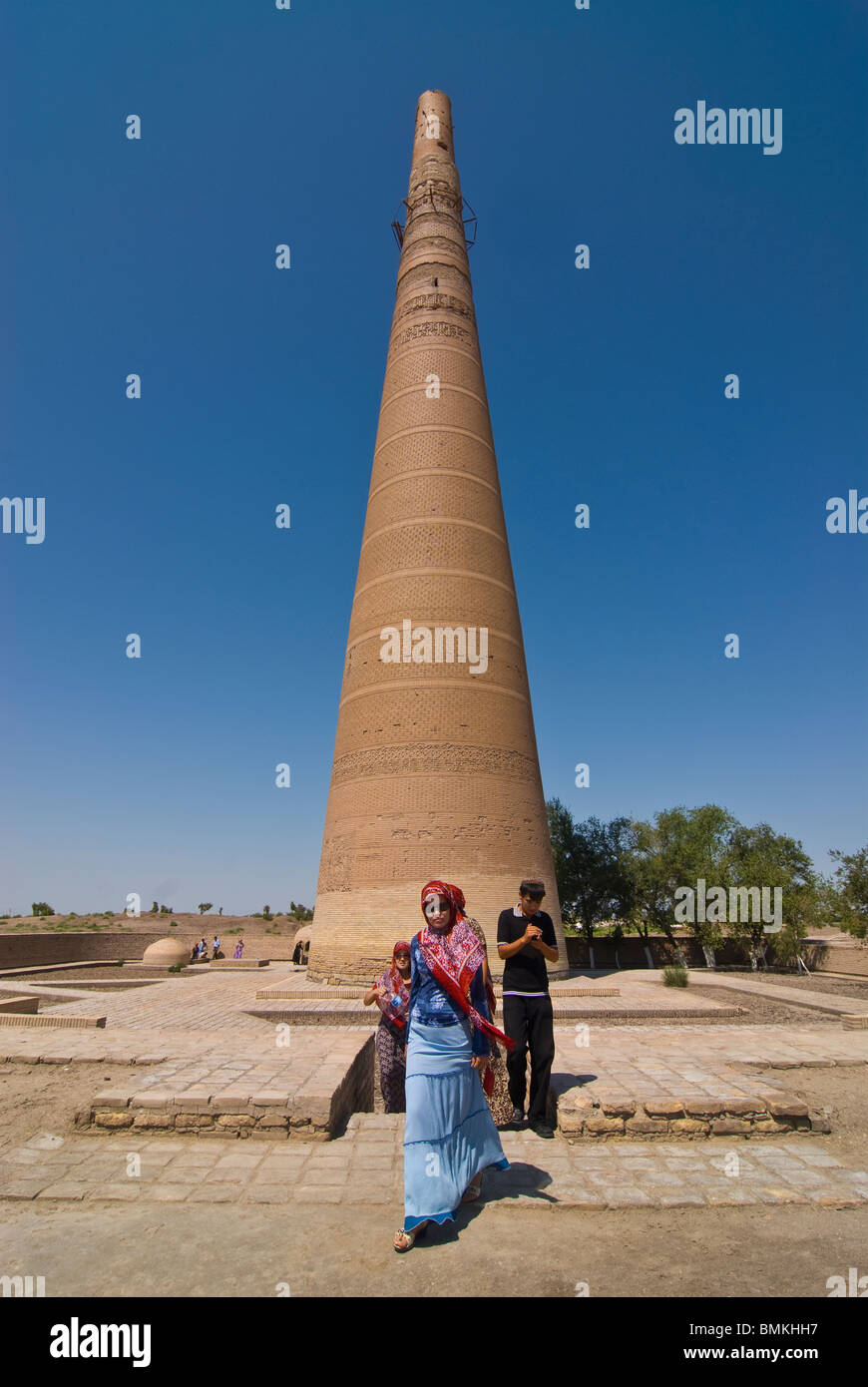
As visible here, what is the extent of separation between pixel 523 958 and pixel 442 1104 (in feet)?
4.70

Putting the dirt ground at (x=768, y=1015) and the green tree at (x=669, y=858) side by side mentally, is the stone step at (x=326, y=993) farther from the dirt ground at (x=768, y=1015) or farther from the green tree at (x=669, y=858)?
the green tree at (x=669, y=858)

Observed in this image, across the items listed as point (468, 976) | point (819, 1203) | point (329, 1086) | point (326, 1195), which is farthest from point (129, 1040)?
point (819, 1203)

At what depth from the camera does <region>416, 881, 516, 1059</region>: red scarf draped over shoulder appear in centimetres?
349

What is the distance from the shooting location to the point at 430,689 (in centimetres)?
1346

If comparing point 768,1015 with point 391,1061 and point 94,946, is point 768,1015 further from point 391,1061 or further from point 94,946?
point 94,946

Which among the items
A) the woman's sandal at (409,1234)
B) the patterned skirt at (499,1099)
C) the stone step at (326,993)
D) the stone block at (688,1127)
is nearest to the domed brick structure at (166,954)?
the stone step at (326,993)

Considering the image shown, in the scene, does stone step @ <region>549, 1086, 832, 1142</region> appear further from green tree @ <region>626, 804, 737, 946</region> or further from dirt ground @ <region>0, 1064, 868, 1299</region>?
green tree @ <region>626, 804, 737, 946</region>

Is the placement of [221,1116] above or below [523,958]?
below

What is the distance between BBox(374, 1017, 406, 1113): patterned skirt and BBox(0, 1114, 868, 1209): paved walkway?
1.47 feet

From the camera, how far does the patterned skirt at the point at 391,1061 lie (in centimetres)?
485

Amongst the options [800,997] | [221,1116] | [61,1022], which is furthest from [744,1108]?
[800,997]

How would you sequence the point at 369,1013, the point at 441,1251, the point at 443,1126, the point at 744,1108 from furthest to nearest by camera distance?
the point at 369,1013, the point at 744,1108, the point at 443,1126, the point at 441,1251

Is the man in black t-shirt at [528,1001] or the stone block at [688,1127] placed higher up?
the man in black t-shirt at [528,1001]

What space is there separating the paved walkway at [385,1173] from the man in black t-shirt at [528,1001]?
25cm
